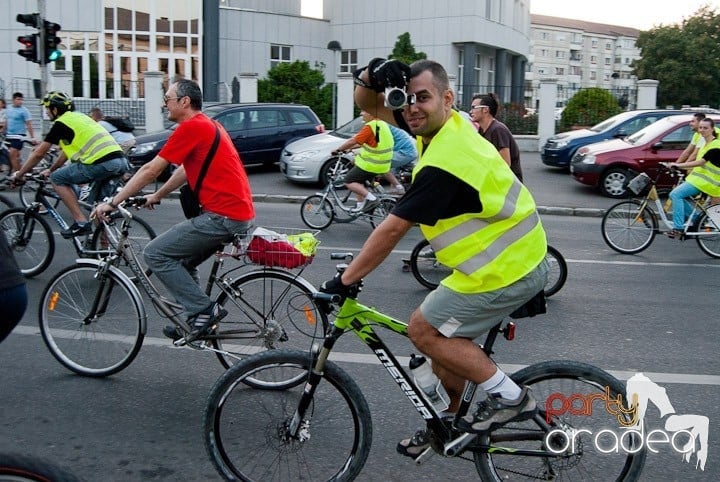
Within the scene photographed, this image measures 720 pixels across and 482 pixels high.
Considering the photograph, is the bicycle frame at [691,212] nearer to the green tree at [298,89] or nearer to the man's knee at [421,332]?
the man's knee at [421,332]

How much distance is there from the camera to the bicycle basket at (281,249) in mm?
4848

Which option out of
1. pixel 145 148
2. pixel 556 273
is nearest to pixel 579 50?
pixel 145 148

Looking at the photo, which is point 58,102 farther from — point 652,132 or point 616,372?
point 652,132

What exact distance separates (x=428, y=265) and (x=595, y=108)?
1729 centimetres

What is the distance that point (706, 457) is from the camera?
4.21m

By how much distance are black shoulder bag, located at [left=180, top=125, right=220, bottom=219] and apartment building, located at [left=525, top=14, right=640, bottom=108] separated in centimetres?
11535

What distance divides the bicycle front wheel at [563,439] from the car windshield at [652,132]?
13.3m

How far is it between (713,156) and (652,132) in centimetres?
630

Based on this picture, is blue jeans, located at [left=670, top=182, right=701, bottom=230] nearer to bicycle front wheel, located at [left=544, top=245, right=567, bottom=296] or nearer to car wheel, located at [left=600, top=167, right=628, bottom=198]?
bicycle front wheel, located at [left=544, top=245, right=567, bottom=296]

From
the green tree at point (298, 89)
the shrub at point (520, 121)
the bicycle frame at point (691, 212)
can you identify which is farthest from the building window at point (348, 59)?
the bicycle frame at point (691, 212)

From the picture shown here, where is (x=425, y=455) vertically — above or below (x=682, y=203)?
below

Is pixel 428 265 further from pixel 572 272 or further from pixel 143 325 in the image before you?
pixel 143 325

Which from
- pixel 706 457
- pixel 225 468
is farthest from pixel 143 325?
pixel 706 457

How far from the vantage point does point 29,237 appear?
8086mm
